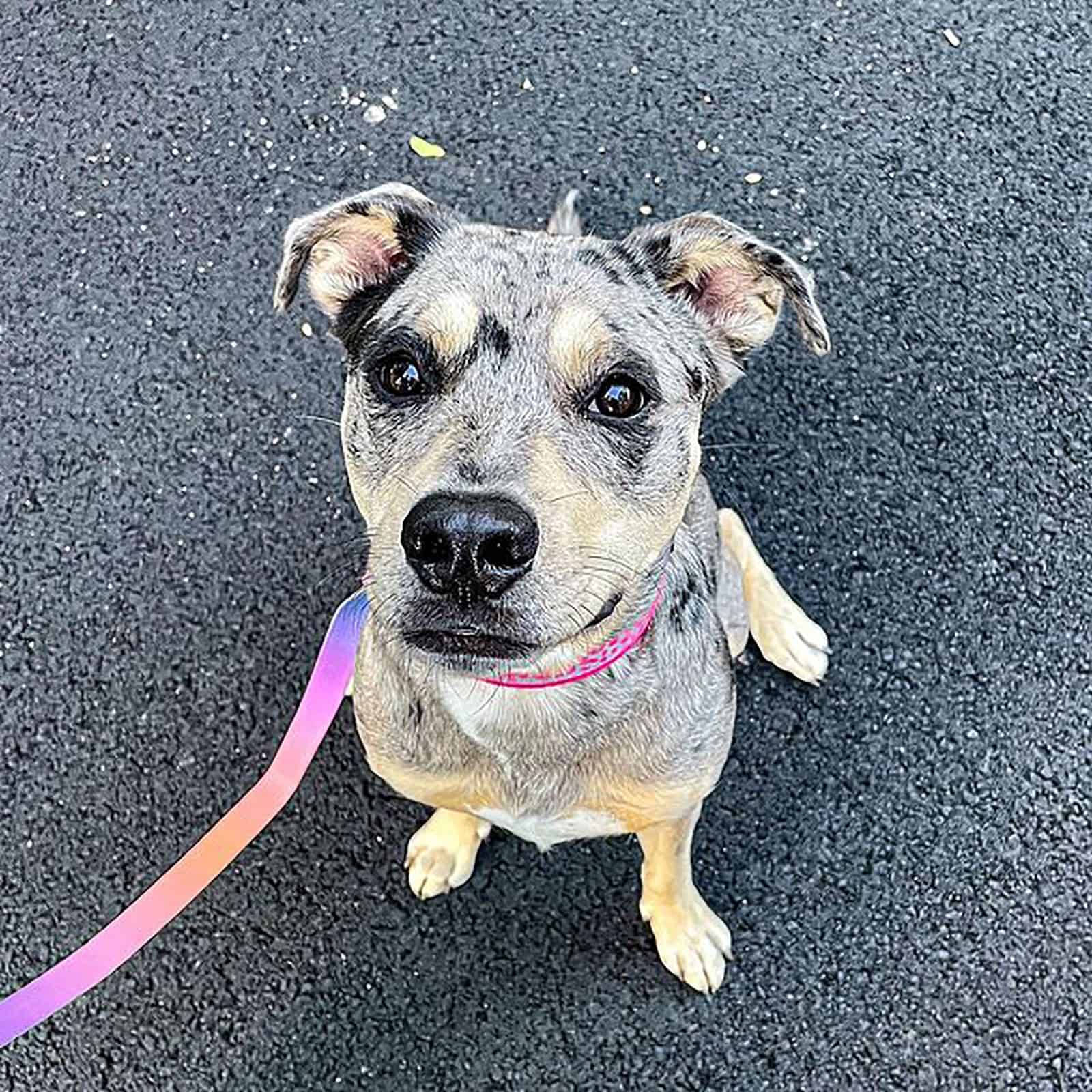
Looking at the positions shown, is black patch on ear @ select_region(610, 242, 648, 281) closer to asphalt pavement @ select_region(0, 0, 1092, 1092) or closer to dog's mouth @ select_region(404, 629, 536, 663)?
dog's mouth @ select_region(404, 629, 536, 663)

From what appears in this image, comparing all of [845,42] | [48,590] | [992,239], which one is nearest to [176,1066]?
[48,590]

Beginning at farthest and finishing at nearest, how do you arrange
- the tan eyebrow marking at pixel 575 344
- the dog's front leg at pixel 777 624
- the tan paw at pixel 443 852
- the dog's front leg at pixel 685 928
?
the dog's front leg at pixel 777 624
the tan paw at pixel 443 852
the dog's front leg at pixel 685 928
the tan eyebrow marking at pixel 575 344

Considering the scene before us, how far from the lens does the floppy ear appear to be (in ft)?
7.83

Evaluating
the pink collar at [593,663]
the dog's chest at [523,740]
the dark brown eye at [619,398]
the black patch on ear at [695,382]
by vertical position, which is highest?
the dark brown eye at [619,398]

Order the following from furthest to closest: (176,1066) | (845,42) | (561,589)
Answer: (845,42)
(176,1066)
(561,589)

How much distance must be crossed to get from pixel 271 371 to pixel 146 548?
0.60 m

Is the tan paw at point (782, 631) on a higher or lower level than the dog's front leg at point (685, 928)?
higher

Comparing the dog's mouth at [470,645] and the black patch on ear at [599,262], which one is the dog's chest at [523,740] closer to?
the dog's mouth at [470,645]

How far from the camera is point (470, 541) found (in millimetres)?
1977

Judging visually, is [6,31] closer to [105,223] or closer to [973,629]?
[105,223]

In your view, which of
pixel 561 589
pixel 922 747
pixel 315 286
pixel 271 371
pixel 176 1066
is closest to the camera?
pixel 561 589

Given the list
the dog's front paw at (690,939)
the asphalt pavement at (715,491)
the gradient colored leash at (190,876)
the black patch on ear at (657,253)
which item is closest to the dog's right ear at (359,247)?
the black patch on ear at (657,253)

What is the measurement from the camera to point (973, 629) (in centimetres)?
358

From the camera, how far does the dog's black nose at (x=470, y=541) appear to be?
77.6 inches
